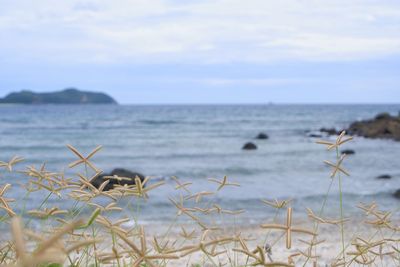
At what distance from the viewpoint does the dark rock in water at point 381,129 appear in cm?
3988

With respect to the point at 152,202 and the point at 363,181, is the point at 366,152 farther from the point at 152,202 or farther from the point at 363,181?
the point at 152,202

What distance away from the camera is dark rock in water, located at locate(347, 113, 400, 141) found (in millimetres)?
39875

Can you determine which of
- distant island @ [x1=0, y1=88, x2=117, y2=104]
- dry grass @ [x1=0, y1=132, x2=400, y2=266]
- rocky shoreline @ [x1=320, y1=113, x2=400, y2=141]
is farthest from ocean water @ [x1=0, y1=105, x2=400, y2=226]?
distant island @ [x1=0, y1=88, x2=117, y2=104]

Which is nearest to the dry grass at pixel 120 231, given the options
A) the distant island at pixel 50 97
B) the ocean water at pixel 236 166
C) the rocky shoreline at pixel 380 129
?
the ocean water at pixel 236 166

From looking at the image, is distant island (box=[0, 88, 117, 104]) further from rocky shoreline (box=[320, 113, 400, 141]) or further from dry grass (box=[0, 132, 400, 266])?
dry grass (box=[0, 132, 400, 266])

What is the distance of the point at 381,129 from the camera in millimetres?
41031

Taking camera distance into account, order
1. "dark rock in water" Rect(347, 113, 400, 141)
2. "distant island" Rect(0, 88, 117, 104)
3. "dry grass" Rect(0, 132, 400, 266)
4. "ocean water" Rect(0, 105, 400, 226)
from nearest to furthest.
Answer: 1. "dry grass" Rect(0, 132, 400, 266)
2. "ocean water" Rect(0, 105, 400, 226)
3. "dark rock in water" Rect(347, 113, 400, 141)
4. "distant island" Rect(0, 88, 117, 104)

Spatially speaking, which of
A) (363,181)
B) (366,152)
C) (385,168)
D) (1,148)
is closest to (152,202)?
(363,181)

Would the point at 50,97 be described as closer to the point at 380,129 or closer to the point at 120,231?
the point at 380,129

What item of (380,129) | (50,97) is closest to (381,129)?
(380,129)

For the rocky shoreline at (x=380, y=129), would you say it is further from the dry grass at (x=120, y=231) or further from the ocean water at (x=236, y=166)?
the dry grass at (x=120, y=231)

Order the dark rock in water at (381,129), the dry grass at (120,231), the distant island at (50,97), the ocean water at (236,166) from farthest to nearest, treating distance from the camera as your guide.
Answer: the distant island at (50,97) < the dark rock in water at (381,129) < the ocean water at (236,166) < the dry grass at (120,231)

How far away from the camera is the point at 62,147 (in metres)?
33.3

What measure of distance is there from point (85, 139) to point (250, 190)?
87.0 ft
